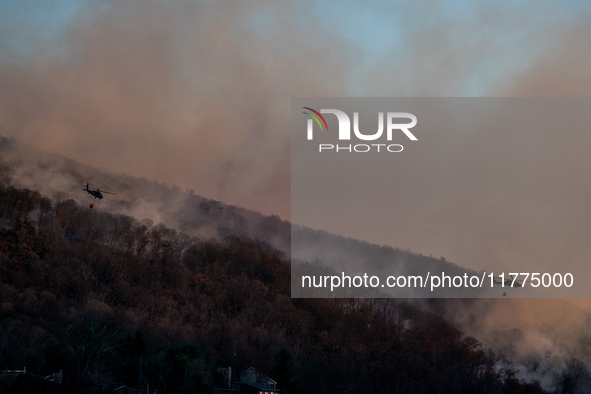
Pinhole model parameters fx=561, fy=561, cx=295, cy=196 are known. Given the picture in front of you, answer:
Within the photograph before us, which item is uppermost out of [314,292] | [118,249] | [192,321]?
[118,249]

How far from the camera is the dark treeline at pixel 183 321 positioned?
238 ft

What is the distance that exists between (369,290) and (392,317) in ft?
40.2


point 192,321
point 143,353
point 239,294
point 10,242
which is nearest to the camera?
point 143,353

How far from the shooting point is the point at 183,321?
434ft

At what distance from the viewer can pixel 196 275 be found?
17512 cm

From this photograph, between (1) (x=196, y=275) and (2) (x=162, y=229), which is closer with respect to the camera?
(1) (x=196, y=275)

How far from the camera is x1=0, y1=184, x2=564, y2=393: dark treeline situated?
7256cm

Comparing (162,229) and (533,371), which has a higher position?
(162,229)

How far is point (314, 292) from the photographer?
17650cm

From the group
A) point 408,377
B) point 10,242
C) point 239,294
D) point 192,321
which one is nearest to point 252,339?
point 192,321

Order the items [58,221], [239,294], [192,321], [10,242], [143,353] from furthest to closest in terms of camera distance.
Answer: [58,221] → [239,294] → [10,242] → [192,321] → [143,353]

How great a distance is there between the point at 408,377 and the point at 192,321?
53.8 m

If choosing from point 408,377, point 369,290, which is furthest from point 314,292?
point 408,377

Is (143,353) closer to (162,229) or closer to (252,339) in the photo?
(252,339)
